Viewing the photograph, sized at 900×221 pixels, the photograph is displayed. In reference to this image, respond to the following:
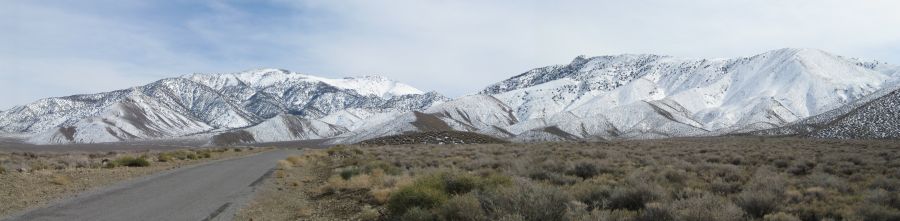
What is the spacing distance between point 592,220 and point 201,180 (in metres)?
16.3

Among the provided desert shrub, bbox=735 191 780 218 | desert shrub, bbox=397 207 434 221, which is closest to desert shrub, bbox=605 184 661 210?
desert shrub, bbox=735 191 780 218

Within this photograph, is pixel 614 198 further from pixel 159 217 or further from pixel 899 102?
pixel 899 102

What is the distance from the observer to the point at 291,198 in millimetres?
16953

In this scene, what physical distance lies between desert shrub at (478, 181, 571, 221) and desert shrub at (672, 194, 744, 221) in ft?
6.38

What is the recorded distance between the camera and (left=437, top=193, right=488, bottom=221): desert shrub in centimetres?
1038

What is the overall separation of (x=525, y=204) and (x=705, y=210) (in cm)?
292

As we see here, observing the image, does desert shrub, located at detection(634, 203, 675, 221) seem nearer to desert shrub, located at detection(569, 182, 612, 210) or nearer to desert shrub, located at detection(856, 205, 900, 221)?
desert shrub, located at detection(569, 182, 612, 210)

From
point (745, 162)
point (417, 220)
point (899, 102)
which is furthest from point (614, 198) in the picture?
point (899, 102)

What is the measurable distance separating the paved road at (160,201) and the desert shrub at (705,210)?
29.1 ft

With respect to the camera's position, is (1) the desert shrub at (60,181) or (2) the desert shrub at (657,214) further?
(1) the desert shrub at (60,181)

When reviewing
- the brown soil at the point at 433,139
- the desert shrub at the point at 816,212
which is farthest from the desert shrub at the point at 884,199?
the brown soil at the point at 433,139

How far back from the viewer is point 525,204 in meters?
10.4

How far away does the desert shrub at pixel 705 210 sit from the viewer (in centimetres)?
954

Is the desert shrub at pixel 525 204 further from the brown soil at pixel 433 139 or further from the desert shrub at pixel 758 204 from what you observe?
the brown soil at pixel 433 139
